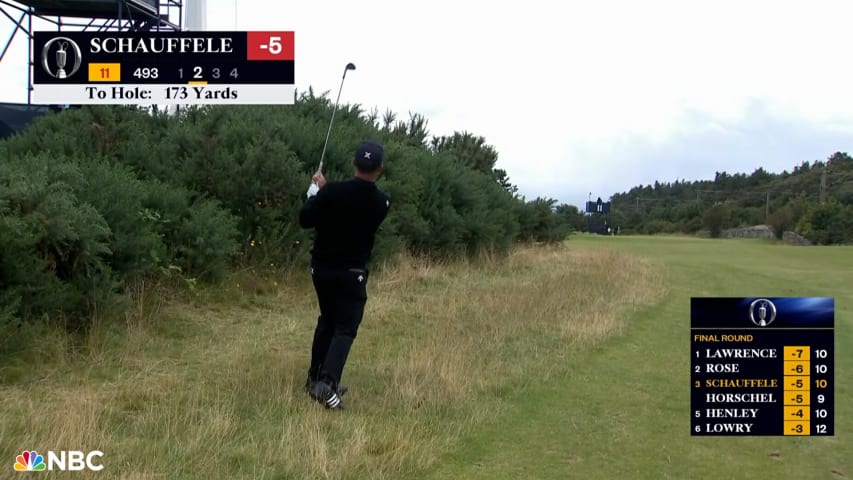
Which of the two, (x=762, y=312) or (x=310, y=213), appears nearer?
(x=762, y=312)

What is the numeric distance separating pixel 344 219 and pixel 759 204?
10432 centimetres

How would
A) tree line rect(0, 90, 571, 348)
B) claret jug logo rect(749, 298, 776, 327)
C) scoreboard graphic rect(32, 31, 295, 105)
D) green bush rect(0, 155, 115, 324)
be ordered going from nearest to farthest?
claret jug logo rect(749, 298, 776, 327) < green bush rect(0, 155, 115, 324) < tree line rect(0, 90, 571, 348) < scoreboard graphic rect(32, 31, 295, 105)

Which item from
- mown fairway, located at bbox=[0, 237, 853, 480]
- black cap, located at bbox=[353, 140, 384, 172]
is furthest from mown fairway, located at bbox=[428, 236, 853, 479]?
black cap, located at bbox=[353, 140, 384, 172]

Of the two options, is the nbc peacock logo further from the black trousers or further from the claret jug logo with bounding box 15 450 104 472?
the black trousers

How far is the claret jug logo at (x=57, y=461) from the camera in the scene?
4.02 m

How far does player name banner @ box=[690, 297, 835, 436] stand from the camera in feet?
15.4

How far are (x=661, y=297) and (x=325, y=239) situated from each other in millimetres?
10455

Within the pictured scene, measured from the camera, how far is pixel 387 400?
5.83 metres

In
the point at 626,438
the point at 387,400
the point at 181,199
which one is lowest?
the point at 626,438

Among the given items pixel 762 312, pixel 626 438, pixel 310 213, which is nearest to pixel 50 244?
pixel 310 213

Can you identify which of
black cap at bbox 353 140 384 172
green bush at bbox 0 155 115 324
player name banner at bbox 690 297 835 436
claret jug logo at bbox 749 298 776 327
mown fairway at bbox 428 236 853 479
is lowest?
mown fairway at bbox 428 236 853 479

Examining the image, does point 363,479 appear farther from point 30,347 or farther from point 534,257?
point 534,257

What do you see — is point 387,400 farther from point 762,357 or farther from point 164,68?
point 164,68

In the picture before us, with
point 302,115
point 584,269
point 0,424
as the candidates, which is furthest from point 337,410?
point 584,269
